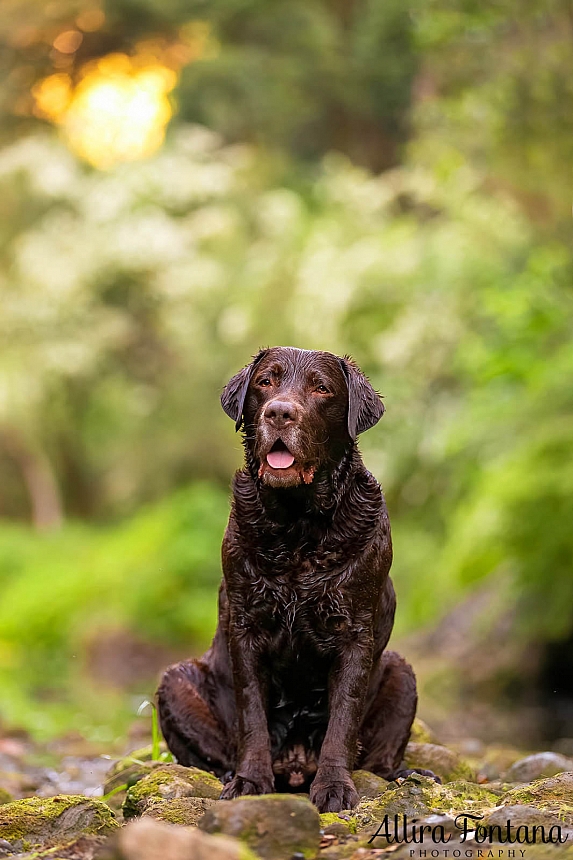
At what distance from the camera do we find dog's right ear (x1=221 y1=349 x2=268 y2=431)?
5328 millimetres

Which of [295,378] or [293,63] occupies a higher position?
[293,63]

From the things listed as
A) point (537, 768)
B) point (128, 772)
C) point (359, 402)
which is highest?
point (359, 402)

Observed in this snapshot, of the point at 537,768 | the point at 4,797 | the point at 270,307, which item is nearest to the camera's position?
the point at 4,797

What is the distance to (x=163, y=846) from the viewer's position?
3.32 m

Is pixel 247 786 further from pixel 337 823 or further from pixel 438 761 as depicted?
pixel 438 761

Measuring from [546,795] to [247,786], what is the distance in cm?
127

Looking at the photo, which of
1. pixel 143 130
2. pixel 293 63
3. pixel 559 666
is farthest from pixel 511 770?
pixel 293 63

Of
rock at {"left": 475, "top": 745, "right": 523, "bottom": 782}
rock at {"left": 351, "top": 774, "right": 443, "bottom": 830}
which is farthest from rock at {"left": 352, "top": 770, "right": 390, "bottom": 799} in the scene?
rock at {"left": 475, "top": 745, "right": 523, "bottom": 782}

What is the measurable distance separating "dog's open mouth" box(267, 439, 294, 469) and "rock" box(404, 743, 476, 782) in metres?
2.28

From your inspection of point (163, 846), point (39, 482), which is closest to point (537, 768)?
point (163, 846)

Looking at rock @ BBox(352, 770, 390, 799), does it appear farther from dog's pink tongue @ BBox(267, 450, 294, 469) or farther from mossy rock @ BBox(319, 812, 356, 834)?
dog's pink tongue @ BBox(267, 450, 294, 469)

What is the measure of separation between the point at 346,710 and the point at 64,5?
3457 cm

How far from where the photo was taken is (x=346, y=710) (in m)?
5.12

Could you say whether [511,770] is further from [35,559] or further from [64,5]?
[64,5]
